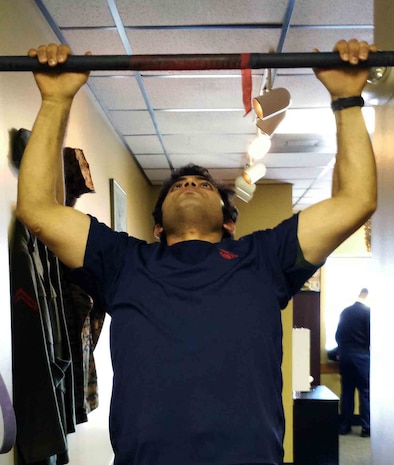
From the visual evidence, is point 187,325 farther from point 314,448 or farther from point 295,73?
point 314,448

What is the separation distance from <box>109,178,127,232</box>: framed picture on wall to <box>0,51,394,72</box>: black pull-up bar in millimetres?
2109

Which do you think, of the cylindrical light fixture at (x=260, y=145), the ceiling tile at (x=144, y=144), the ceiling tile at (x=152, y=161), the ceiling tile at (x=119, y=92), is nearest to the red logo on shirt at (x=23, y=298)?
the ceiling tile at (x=119, y=92)

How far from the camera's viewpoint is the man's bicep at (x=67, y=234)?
1.00m

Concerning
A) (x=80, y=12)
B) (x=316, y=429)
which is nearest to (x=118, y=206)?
(x=80, y=12)

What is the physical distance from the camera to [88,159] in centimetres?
251

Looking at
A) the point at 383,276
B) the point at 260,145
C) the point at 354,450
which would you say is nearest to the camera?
the point at 383,276

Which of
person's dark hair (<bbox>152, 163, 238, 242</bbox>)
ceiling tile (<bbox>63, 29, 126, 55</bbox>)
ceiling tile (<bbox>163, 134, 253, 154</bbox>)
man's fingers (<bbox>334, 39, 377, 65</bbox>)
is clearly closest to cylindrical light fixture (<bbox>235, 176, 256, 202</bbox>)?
ceiling tile (<bbox>163, 134, 253, 154</bbox>)

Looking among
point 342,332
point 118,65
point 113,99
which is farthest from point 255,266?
point 342,332

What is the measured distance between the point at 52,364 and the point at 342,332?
14.7 feet

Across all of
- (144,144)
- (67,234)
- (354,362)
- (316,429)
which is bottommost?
(316,429)

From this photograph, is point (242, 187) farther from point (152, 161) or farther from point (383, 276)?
point (383, 276)

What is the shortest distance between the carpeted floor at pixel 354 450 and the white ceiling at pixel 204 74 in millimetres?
2484

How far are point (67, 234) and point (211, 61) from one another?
421 millimetres

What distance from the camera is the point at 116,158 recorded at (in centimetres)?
321
